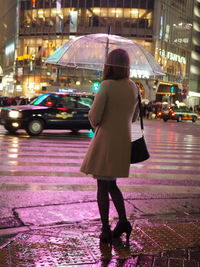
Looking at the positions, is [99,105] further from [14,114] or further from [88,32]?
[88,32]

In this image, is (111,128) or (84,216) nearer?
(111,128)

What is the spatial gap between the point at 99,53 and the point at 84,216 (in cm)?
757

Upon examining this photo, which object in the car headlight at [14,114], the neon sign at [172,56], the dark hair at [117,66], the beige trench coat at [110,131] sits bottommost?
the car headlight at [14,114]

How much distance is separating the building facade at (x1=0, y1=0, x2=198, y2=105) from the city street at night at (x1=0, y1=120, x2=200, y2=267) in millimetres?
55950

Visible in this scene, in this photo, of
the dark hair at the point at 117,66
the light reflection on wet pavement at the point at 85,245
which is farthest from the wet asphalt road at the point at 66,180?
the light reflection on wet pavement at the point at 85,245

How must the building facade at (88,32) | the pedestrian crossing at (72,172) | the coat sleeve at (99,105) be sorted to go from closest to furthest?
1. the coat sleeve at (99,105)
2. the pedestrian crossing at (72,172)
3. the building facade at (88,32)

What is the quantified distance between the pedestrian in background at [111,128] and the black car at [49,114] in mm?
12668

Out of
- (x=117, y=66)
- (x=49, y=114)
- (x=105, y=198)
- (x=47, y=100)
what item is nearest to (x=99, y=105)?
(x=117, y=66)

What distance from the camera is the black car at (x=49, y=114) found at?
16.7 m

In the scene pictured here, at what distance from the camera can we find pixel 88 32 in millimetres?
66562

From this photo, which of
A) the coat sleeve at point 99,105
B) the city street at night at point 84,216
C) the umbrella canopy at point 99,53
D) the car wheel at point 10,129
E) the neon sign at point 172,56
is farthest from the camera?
the neon sign at point 172,56

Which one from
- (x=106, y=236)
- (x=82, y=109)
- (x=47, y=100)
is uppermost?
(x=47, y=100)

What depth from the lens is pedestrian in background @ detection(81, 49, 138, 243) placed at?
4219mm

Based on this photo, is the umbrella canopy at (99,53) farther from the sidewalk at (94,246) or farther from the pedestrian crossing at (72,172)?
the sidewalk at (94,246)
